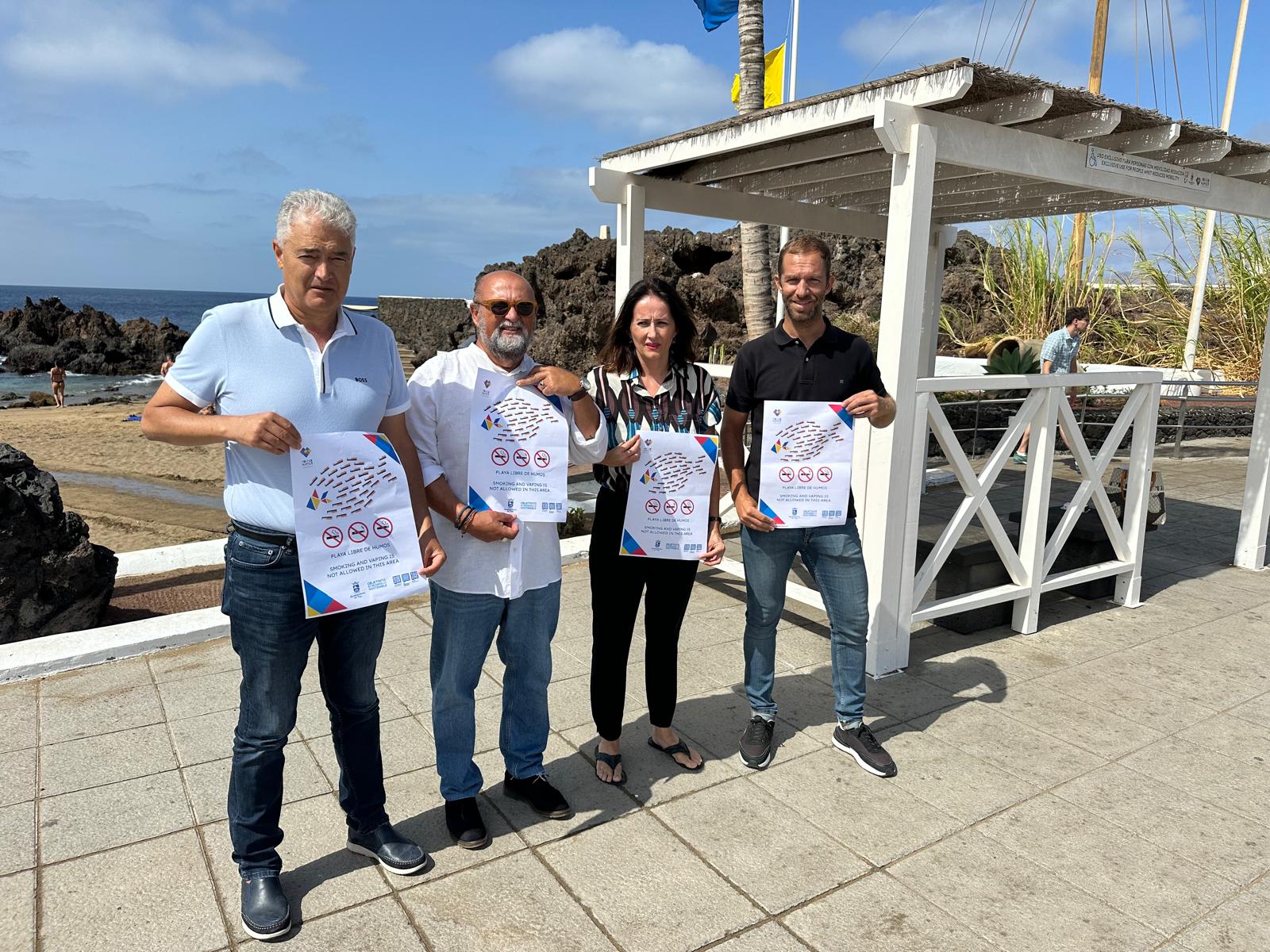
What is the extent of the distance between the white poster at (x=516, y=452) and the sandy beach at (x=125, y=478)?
18.4 feet

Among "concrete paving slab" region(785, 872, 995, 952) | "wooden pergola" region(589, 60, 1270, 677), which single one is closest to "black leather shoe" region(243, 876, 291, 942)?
"concrete paving slab" region(785, 872, 995, 952)

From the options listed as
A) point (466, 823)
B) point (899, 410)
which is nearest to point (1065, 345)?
point (899, 410)

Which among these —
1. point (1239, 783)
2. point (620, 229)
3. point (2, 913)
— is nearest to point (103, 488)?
point (620, 229)

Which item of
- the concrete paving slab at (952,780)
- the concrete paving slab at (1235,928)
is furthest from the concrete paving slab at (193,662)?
the concrete paving slab at (1235,928)

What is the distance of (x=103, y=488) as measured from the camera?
43.6 ft

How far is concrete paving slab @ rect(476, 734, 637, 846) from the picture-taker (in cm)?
312

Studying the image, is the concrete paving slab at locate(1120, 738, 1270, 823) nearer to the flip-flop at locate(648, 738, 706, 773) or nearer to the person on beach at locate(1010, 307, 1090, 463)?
the flip-flop at locate(648, 738, 706, 773)

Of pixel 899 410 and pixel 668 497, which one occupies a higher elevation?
pixel 899 410

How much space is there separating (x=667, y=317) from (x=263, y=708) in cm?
183

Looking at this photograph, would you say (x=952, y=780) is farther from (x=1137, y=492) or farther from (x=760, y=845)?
(x=1137, y=492)

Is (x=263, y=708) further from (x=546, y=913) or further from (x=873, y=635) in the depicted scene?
(x=873, y=635)

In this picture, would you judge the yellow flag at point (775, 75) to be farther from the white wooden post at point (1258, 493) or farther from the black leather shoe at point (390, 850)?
the black leather shoe at point (390, 850)

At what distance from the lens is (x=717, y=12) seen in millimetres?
11859

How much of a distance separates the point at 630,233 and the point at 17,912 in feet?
16.0
